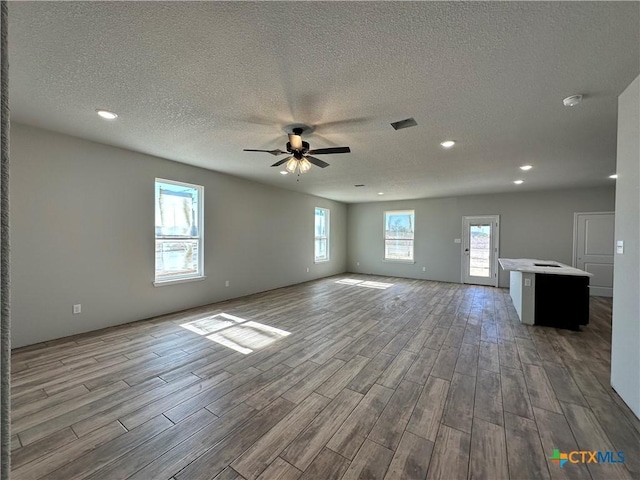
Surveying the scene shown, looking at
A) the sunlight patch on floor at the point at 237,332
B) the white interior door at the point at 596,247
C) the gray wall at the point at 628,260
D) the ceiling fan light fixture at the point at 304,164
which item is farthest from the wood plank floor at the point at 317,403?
the white interior door at the point at 596,247

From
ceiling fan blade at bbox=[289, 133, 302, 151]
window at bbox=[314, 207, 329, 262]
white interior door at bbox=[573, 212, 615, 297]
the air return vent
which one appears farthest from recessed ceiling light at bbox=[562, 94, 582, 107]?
window at bbox=[314, 207, 329, 262]

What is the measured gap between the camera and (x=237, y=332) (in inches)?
147

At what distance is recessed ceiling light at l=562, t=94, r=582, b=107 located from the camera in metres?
2.33

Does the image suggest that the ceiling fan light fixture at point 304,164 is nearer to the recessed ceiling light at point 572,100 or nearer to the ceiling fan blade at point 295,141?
the ceiling fan blade at point 295,141

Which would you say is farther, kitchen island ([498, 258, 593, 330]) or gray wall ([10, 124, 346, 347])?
kitchen island ([498, 258, 593, 330])

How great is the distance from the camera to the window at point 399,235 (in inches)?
334

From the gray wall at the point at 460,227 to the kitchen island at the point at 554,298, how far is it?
3130 mm

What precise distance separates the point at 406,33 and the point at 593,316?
569 centimetres

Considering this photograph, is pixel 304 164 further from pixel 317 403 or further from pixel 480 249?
pixel 480 249

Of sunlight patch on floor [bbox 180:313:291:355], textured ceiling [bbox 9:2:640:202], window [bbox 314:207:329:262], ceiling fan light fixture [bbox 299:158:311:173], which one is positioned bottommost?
sunlight patch on floor [bbox 180:313:291:355]

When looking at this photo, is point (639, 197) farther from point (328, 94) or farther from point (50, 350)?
point (50, 350)

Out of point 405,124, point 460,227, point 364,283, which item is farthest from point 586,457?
point 460,227

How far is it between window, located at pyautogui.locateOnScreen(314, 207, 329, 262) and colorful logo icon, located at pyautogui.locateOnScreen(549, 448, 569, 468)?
682 centimetres

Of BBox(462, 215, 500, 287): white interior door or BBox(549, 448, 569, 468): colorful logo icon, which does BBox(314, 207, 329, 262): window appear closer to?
BBox(462, 215, 500, 287): white interior door
